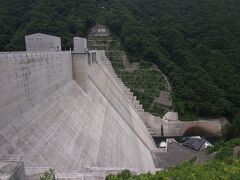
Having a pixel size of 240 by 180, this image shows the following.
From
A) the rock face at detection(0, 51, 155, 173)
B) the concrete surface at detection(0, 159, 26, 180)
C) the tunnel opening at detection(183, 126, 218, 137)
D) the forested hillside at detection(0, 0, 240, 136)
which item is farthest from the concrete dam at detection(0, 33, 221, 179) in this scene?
the forested hillside at detection(0, 0, 240, 136)

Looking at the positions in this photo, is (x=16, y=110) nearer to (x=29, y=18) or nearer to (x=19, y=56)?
(x=19, y=56)

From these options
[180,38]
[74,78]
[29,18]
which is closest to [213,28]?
[180,38]

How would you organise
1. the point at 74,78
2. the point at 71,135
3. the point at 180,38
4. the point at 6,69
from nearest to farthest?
the point at 6,69 → the point at 71,135 → the point at 74,78 → the point at 180,38

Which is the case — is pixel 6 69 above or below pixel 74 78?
above

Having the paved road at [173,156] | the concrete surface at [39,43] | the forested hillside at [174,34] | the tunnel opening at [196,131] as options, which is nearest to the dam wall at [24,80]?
the concrete surface at [39,43]

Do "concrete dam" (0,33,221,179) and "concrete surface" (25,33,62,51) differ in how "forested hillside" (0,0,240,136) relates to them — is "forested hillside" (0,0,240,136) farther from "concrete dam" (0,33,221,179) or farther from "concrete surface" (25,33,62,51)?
"concrete dam" (0,33,221,179)

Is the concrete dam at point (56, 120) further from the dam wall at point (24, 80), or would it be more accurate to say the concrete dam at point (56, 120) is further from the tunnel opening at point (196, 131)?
the tunnel opening at point (196, 131)

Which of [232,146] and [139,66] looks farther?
[139,66]
